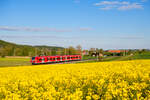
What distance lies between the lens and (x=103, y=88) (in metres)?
6.98

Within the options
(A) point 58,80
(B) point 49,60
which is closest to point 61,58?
(B) point 49,60

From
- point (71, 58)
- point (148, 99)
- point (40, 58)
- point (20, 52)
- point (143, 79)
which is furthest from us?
point (20, 52)

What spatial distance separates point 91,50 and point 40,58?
90.8 metres

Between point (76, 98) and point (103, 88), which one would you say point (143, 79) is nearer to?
point (103, 88)

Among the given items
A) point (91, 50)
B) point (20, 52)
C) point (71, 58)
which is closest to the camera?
point (71, 58)

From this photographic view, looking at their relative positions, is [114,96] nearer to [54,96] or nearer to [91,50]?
[54,96]

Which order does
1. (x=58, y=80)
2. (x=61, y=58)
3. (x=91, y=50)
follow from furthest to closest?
(x=91, y=50) < (x=61, y=58) < (x=58, y=80)

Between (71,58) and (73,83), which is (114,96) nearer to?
(73,83)

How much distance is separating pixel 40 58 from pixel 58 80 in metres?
41.8

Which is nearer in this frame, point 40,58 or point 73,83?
point 73,83

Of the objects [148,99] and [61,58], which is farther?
[61,58]

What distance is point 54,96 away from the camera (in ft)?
18.6

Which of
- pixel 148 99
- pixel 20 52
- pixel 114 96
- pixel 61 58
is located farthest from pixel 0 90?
pixel 20 52

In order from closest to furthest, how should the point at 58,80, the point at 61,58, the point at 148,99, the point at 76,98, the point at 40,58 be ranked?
the point at 76,98
the point at 148,99
the point at 58,80
the point at 40,58
the point at 61,58
